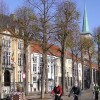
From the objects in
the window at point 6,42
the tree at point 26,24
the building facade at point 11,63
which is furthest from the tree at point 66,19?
the building facade at point 11,63

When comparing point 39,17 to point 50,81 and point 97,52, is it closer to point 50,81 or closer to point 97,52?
point 97,52

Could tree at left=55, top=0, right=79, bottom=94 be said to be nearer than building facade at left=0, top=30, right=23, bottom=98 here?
Yes

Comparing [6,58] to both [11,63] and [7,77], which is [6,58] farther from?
[7,77]

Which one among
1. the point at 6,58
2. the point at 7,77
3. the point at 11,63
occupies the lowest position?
the point at 7,77

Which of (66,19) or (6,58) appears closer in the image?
(66,19)

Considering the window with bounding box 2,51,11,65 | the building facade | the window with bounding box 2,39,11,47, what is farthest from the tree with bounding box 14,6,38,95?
the window with bounding box 2,51,11,65

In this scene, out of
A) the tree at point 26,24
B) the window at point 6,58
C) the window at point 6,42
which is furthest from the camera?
the window at point 6,58

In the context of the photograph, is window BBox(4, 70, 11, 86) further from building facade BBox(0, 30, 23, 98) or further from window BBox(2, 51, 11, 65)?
window BBox(2, 51, 11, 65)

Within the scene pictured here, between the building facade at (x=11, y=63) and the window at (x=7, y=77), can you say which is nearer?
the building facade at (x=11, y=63)

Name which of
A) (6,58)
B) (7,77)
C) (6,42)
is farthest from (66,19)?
(7,77)

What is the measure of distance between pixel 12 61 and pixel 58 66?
102ft

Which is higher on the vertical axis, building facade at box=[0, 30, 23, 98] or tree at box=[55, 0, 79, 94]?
tree at box=[55, 0, 79, 94]

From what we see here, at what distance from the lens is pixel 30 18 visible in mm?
41375

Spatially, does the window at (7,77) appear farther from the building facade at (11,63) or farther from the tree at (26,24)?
the tree at (26,24)
